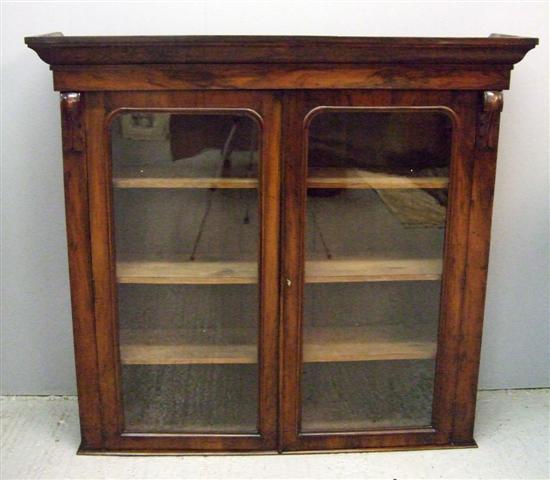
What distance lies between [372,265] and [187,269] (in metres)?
0.43

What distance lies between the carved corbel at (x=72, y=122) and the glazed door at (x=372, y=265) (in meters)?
0.44

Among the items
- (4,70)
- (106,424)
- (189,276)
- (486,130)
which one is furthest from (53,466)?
(486,130)

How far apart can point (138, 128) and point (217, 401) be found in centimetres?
67

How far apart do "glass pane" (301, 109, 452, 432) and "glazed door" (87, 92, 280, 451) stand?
107 mm

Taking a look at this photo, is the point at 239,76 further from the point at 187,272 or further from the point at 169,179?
the point at 187,272

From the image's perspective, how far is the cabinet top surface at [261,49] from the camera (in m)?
1.51

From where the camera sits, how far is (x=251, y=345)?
5.81 feet

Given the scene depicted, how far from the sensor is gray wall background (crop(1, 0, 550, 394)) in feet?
6.12

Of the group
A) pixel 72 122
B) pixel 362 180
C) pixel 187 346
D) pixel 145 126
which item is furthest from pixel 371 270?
pixel 72 122

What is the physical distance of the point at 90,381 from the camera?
176 centimetres

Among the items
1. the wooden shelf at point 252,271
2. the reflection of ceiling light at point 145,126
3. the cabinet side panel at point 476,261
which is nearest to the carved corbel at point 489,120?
the cabinet side panel at point 476,261

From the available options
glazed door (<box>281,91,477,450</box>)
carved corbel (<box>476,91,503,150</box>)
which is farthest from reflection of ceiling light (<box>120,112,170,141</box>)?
carved corbel (<box>476,91,503,150</box>)

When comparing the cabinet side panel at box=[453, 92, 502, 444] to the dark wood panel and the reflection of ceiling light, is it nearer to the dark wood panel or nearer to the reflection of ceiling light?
the dark wood panel

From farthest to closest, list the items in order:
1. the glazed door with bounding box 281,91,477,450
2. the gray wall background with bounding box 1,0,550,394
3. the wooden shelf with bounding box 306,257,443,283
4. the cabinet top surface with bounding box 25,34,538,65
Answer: the gray wall background with bounding box 1,0,550,394 < the wooden shelf with bounding box 306,257,443,283 < the glazed door with bounding box 281,91,477,450 < the cabinet top surface with bounding box 25,34,538,65
